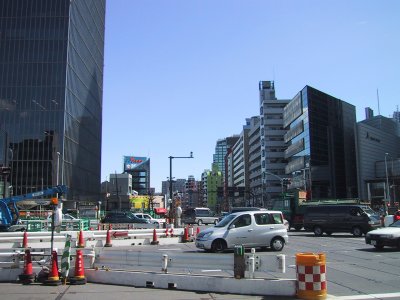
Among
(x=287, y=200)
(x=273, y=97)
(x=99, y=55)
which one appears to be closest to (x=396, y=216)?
(x=287, y=200)

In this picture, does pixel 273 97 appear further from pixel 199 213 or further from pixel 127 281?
pixel 127 281

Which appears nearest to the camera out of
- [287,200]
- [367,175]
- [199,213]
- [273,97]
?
[287,200]

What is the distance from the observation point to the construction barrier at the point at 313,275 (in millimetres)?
9711

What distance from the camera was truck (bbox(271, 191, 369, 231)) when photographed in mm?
39750

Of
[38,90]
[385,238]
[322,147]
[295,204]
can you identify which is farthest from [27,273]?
[322,147]

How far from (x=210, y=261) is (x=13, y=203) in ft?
86.9

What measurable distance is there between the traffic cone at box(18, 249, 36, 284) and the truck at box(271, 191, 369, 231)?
30131 mm

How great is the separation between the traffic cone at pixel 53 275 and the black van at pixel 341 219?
23239mm

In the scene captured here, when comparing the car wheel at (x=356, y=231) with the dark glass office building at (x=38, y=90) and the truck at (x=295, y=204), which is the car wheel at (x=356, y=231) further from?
the dark glass office building at (x=38, y=90)

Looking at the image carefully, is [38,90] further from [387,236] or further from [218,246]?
[387,236]

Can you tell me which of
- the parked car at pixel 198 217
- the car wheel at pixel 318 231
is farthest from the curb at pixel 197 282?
the parked car at pixel 198 217

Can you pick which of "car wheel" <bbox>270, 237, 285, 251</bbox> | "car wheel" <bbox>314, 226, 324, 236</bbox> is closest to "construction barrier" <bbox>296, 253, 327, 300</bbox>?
"car wheel" <bbox>270, 237, 285, 251</bbox>

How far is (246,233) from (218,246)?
4.50 ft

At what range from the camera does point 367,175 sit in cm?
9862
